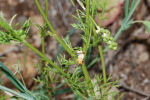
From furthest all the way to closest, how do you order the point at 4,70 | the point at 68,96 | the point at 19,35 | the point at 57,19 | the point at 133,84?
the point at 57,19, the point at 133,84, the point at 68,96, the point at 4,70, the point at 19,35

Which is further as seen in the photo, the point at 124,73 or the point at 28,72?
the point at 124,73

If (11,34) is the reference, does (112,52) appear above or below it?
below

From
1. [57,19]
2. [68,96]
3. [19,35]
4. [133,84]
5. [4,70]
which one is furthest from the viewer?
[57,19]

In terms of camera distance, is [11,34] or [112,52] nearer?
[11,34]

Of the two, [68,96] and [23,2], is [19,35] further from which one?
[23,2]

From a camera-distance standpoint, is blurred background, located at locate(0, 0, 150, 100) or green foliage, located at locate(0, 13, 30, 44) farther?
blurred background, located at locate(0, 0, 150, 100)

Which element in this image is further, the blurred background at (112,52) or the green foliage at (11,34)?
the blurred background at (112,52)

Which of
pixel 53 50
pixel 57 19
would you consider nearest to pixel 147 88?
pixel 53 50

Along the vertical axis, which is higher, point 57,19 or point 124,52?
point 57,19
